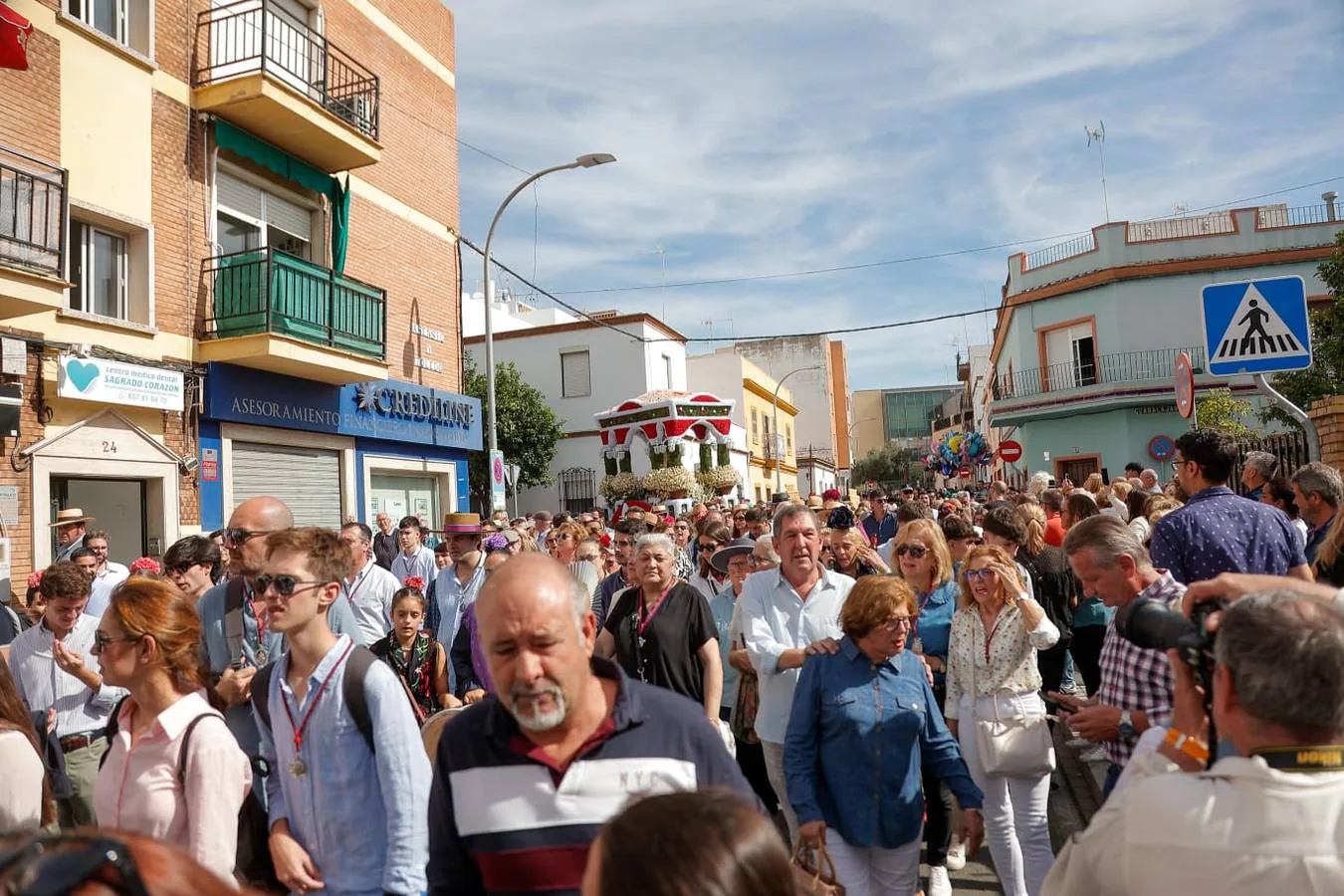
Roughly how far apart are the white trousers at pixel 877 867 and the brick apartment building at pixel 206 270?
29.6 feet

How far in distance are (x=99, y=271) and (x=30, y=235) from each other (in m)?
1.80

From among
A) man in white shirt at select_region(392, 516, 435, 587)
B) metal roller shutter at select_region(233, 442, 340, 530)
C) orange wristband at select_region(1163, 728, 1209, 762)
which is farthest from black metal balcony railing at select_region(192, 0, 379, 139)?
orange wristband at select_region(1163, 728, 1209, 762)

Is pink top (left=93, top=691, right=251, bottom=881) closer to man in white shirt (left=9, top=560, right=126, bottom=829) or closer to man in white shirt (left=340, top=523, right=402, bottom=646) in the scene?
man in white shirt (left=9, top=560, right=126, bottom=829)

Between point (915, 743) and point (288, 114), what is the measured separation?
1200 centimetres

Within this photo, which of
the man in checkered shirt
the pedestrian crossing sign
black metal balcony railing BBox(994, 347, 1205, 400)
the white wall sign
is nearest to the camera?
the man in checkered shirt

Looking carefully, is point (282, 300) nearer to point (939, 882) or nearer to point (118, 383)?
point (118, 383)

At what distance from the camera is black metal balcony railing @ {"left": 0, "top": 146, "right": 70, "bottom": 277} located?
892cm

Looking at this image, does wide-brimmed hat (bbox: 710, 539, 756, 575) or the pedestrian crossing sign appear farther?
wide-brimmed hat (bbox: 710, 539, 756, 575)

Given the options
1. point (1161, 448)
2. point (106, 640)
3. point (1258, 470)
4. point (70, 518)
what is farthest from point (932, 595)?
point (70, 518)

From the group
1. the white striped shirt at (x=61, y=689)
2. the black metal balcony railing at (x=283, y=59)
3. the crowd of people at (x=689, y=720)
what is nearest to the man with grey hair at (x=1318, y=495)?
the crowd of people at (x=689, y=720)

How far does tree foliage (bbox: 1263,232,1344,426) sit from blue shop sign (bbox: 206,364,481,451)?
53.0 feet

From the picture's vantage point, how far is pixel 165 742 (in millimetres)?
2848

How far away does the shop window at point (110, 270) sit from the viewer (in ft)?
34.5

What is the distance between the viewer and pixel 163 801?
278 centimetres
